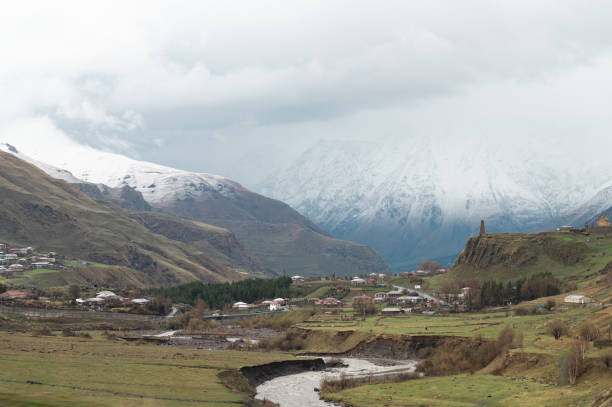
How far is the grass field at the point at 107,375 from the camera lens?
220 ft

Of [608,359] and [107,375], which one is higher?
[608,359]

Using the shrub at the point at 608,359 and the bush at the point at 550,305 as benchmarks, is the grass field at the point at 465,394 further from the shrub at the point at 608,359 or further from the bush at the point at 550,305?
the bush at the point at 550,305

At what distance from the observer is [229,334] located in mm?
188875

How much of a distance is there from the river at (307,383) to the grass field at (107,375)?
7.11 metres

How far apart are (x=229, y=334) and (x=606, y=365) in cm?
13017

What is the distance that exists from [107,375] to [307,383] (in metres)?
35.3

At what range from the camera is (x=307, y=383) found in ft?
352

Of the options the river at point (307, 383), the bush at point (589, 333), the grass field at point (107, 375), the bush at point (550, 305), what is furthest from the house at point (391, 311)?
the bush at point (589, 333)

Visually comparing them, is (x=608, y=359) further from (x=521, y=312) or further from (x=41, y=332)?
(x=41, y=332)

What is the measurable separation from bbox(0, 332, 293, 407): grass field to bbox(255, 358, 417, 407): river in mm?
7108

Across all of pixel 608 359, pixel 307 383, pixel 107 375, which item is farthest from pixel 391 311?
pixel 608 359

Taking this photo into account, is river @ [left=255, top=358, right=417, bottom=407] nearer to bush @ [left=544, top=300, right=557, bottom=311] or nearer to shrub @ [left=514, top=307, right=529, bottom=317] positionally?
shrub @ [left=514, top=307, right=529, bottom=317]

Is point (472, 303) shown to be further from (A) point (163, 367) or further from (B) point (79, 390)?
(B) point (79, 390)

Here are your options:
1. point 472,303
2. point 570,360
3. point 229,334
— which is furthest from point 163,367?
point 472,303
